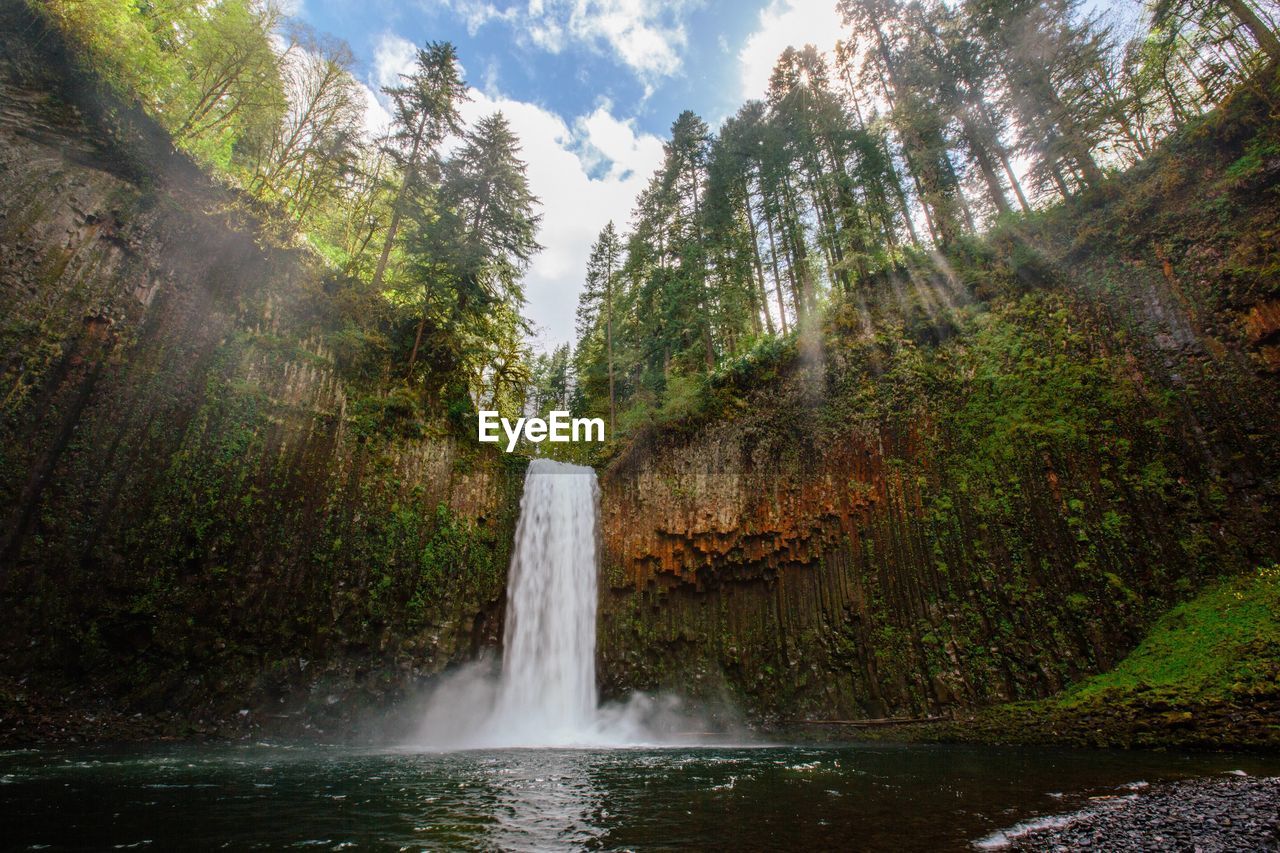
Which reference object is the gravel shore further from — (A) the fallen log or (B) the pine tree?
(B) the pine tree

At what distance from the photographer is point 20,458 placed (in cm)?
820

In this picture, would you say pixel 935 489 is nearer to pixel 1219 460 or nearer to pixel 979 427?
pixel 979 427

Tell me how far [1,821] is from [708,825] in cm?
506

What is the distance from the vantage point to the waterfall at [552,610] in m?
13.6

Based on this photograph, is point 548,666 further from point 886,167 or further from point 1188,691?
point 886,167

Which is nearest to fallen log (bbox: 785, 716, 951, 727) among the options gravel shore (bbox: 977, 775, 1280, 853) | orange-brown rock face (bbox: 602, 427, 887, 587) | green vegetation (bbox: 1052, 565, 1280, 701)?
green vegetation (bbox: 1052, 565, 1280, 701)

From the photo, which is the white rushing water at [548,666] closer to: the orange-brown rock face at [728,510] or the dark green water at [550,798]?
the orange-brown rock face at [728,510]

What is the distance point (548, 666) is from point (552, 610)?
4.92 feet

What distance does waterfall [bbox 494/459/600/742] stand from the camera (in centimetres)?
1361

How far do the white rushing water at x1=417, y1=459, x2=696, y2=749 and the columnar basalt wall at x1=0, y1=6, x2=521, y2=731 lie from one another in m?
1.30

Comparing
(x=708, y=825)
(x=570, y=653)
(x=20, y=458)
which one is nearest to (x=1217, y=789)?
(x=708, y=825)

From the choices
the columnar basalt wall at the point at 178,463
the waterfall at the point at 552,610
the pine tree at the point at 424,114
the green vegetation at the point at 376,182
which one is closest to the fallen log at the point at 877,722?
the waterfall at the point at 552,610

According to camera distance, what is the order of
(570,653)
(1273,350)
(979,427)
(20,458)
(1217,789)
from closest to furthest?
(1217,789), (20,458), (1273,350), (979,427), (570,653)

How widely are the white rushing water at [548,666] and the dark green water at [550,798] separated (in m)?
5.25
